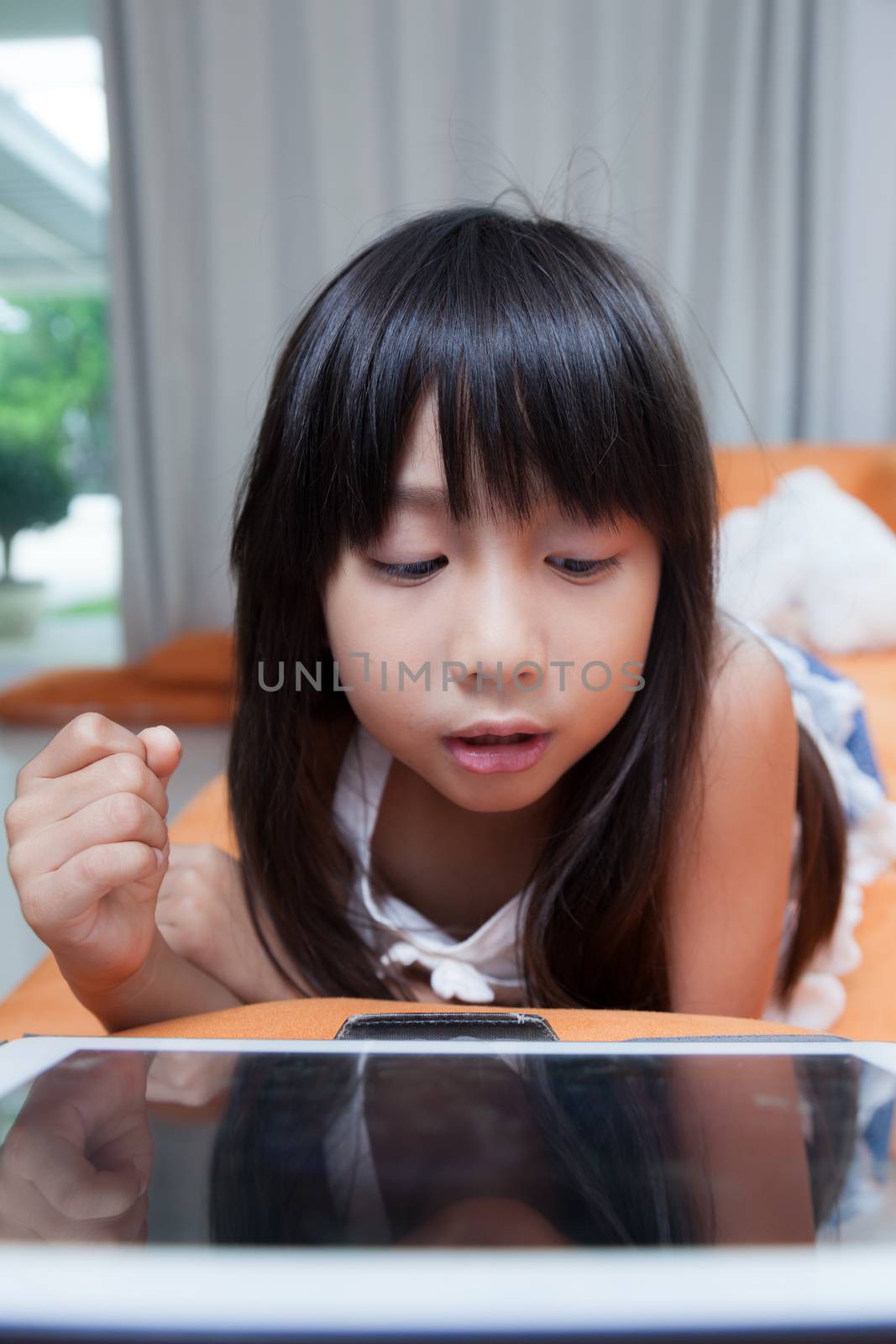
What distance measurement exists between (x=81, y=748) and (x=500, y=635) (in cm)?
22

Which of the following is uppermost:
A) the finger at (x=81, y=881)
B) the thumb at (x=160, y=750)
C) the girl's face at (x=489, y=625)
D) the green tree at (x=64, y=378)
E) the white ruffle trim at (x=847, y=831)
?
the green tree at (x=64, y=378)

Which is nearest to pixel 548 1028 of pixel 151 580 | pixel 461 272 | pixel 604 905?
pixel 604 905

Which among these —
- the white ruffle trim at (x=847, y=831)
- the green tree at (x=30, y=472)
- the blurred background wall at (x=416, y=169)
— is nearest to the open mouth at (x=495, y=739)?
the white ruffle trim at (x=847, y=831)

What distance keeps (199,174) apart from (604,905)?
10.7 ft

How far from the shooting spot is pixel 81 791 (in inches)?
22.3

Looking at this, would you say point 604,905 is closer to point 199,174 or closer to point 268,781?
point 268,781

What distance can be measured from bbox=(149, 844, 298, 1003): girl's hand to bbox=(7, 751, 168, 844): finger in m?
0.18

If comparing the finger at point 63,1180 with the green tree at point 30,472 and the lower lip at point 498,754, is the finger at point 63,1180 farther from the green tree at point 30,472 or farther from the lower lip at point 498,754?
the green tree at point 30,472

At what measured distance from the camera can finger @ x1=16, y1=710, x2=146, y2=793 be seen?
577 mm

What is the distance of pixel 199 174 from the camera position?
3.42 meters

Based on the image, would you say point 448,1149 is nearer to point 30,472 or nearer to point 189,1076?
point 189,1076

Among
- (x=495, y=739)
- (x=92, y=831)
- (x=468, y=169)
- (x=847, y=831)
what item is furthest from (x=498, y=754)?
(x=468, y=169)

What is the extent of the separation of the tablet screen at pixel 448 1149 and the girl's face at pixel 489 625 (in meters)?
0.25

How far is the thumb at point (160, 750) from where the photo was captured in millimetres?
572
